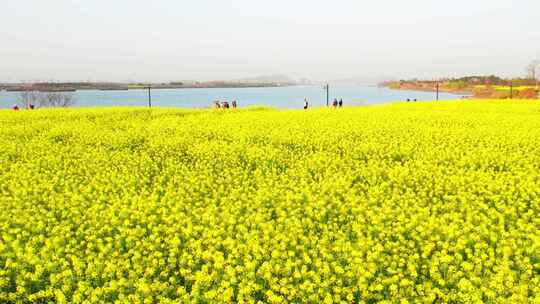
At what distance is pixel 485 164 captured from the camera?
15609 millimetres

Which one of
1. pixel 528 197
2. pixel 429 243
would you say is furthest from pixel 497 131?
pixel 429 243

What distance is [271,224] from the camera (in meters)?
9.38

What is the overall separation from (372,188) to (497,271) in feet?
16.8

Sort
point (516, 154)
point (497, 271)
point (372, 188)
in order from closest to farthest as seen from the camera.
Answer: point (497, 271) → point (372, 188) → point (516, 154)

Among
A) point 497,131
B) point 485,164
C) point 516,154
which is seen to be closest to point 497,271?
point 485,164

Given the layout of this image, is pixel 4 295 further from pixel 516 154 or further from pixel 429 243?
pixel 516 154

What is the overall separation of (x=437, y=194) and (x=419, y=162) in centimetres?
361

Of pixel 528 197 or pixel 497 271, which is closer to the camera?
pixel 497 271

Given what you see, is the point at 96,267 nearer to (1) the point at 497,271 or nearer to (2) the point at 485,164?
(1) the point at 497,271

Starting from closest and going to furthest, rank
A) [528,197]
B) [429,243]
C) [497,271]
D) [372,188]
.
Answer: [497,271], [429,243], [528,197], [372,188]

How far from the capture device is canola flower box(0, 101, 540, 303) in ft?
23.4

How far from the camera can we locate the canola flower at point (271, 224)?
7141 mm

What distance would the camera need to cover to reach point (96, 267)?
7.80 metres

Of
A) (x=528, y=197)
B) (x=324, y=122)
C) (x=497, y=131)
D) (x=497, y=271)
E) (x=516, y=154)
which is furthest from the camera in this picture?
(x=324, y=122)
